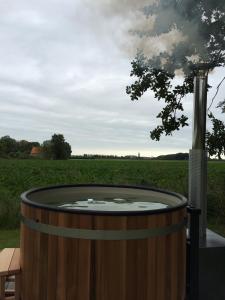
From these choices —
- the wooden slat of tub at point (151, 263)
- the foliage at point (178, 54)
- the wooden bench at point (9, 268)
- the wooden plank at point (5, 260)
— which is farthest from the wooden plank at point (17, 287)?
the foliage at point (178, 54)

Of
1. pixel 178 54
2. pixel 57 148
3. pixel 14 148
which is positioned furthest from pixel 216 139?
pixel 14 148

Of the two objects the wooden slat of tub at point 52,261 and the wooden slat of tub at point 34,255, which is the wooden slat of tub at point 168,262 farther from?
the wooden slat of tub at point 34,255

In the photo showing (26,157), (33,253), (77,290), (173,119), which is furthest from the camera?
(26,157)

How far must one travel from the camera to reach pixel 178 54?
5457 millimetres

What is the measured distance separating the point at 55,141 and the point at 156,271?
20500 mm

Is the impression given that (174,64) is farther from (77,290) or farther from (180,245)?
(77,290)

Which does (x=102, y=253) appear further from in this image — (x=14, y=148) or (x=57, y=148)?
(x=14, y=148)

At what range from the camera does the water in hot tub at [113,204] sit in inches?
133

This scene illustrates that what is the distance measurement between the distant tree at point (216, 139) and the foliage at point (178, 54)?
1.97ft

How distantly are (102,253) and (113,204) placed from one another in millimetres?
989

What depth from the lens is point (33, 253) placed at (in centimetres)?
278

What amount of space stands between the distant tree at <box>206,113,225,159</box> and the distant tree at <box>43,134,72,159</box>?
16.9 meters

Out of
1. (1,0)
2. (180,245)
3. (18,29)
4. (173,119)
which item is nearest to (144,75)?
(173,119)

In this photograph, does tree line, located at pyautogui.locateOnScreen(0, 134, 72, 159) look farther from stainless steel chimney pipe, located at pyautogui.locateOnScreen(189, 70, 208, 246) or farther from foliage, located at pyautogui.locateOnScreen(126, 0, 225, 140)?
stainless steel chimney pipe, located at pyautogui.locateOnScreen(189, 70, 208, 246)
